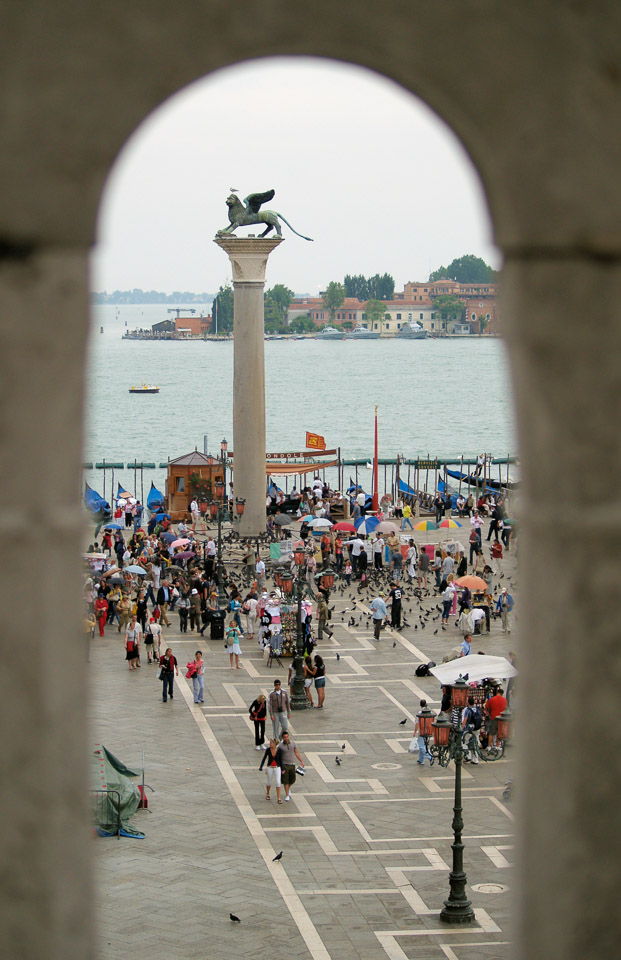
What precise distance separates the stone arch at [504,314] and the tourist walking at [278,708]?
14998 millimetres

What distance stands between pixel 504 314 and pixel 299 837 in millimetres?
13357

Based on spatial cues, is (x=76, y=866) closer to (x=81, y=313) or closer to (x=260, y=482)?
(x=81, y=313)

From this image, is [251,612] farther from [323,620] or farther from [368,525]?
[368,525]

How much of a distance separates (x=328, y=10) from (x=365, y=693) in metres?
19.5

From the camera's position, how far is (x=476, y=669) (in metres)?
18.1

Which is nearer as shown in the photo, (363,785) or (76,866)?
(76,866)

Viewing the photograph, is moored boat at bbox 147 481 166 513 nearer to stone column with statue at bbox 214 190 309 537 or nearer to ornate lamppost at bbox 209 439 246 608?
ornate lamppost at bbox 209 439 246 608

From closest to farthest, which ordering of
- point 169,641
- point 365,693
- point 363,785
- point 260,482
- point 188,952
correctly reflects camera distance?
1. point 188,952
2. point 363,785
3. point 365,693
4. point 169,641
5. point 260,482

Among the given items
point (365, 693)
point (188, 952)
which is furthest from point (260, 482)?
point (188, 952)

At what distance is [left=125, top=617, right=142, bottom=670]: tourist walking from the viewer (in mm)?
23797

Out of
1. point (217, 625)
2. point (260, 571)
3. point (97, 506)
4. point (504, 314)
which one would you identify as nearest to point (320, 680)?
point (217, 625)

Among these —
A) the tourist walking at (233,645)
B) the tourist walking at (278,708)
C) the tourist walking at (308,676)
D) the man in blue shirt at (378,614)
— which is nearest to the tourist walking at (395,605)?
the man in blue shirt at (378,614)

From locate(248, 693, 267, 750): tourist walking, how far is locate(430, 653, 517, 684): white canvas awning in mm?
2385

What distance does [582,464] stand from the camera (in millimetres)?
3455
